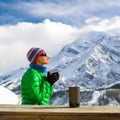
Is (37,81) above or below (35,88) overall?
above

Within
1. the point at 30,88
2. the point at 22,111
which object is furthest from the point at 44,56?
the point at 22,111

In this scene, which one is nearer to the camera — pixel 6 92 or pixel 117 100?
pixel 6 92

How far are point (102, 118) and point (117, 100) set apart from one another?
596 feet

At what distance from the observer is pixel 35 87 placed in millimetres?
7402

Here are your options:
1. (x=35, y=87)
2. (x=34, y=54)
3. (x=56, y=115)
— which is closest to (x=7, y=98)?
(x=34, y=54)

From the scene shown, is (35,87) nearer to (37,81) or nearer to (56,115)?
(37,81)

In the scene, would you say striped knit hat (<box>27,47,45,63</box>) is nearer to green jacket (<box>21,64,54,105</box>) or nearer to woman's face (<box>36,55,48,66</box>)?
woman's face (<box>36,55,48,66</box>)

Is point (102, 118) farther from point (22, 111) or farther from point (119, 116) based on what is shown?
point (22, 111)

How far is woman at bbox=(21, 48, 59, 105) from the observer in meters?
7.41

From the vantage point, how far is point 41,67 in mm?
7934

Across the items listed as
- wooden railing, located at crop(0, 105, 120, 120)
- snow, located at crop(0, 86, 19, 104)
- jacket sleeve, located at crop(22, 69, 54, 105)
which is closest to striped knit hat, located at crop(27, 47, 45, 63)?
jacket sleeve, located at crop(22, 69, 54, 105)

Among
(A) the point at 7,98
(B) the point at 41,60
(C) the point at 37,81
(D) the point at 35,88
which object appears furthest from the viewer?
(A) the point at 7,98

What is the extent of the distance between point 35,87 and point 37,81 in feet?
0.50

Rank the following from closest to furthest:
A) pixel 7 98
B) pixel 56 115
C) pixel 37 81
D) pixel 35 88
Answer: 1. pixel 56 115
2. pixel 35 88
3. pixel 37 81
4. pixel 7 98
